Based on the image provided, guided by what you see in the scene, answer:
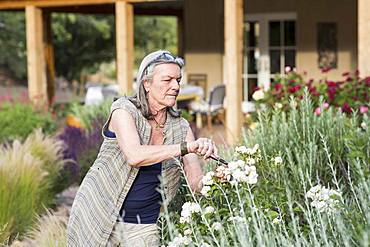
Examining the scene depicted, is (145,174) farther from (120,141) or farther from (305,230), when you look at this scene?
(305,230)

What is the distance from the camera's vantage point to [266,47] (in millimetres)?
14375

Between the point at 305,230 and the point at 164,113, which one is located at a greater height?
the point at 164,113

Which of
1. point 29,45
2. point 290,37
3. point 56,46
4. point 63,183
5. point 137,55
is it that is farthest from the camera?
point 137,55

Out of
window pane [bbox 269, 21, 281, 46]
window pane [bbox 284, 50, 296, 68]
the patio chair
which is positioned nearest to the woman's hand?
the patio chair

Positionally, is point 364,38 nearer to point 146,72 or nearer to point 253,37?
point 146,72

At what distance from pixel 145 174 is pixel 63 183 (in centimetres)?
443

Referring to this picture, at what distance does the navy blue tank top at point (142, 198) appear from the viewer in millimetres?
3516

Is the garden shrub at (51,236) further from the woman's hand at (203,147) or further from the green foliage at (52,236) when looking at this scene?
the woman's hand at (203,147)

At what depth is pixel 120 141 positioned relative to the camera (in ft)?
11.1

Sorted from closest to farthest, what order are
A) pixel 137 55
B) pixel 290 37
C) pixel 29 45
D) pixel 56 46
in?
pixel 29 45 → pixel 290 37 → pixel 56 46 → pixel 137 55

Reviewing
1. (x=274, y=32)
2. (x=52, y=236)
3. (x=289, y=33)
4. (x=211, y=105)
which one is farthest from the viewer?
(x=274, y=32)

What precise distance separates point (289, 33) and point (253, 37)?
2.80ft

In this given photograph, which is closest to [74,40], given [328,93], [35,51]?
[35,51]

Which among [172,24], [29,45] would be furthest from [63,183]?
[172,24]
